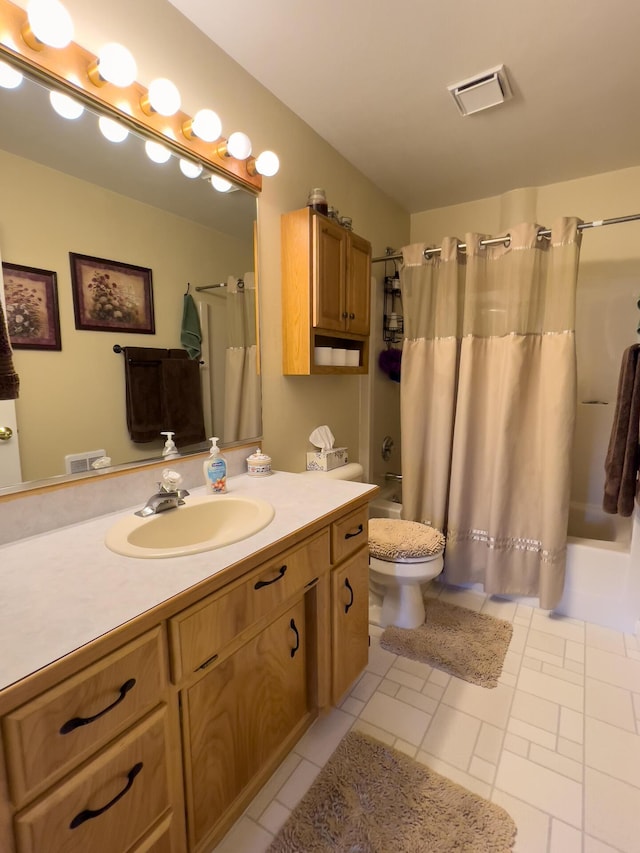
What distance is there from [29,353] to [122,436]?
33 centimetres

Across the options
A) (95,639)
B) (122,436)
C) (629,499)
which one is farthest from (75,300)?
(629,499)

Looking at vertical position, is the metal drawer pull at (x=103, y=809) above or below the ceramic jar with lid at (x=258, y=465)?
below

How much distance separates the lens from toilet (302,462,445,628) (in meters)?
1.86

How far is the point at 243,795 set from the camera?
107cm

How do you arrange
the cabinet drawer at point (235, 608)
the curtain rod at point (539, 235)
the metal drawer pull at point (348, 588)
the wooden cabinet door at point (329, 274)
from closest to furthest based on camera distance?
the cabinet drawer at point (235, 608) < the metal drawer pull at point (348, 588) < the wooden cabinet door at point (329, 274) < the curtain rod at point (539, 235)

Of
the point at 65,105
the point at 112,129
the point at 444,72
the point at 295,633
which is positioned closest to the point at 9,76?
the point at 65,105

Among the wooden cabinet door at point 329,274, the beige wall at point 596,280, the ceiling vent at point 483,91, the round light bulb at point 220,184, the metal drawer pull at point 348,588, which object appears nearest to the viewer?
the metal drawer pull at point 348,588

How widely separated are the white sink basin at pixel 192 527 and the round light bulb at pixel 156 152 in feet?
3.61

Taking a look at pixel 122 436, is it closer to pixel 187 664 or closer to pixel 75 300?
pixel 75 300

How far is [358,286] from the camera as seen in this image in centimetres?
207

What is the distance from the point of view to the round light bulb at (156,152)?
130 cm

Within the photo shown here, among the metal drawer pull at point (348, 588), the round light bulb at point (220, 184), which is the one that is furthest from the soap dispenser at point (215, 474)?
the round light bulb at point (220, 184)

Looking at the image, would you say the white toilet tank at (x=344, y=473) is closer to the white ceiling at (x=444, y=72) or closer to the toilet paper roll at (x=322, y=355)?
the toilet paper roll at (x=322, y=355)

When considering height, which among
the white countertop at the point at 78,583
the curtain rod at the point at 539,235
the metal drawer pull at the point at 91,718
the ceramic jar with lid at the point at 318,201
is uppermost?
the ceramic jar with lid at the point at 318,201
